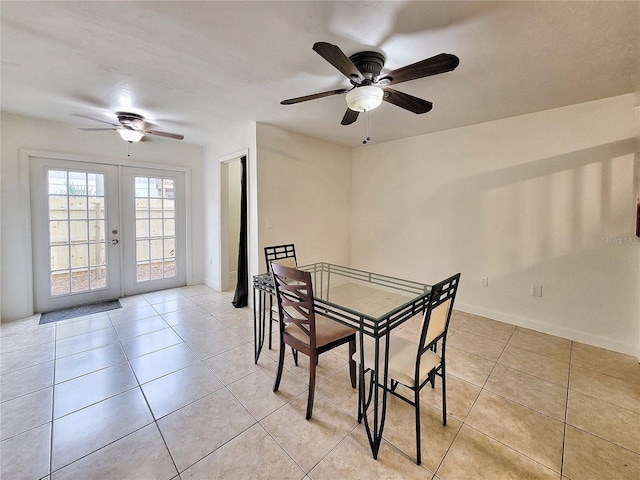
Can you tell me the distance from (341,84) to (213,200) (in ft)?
9.76

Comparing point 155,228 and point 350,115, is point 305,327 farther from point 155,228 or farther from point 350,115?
point 155,228

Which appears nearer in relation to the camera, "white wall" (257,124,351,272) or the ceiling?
the ceiling

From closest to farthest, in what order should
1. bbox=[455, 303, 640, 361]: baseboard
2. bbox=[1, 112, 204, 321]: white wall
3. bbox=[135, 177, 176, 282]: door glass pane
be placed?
bbox=[455, 303, 640, 361]: baseboard
bbox=[1, 112, 204, 321]: white wall
bbox=[135, 177, 176, 282]: door glass pane

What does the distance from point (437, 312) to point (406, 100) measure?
1.60 metres

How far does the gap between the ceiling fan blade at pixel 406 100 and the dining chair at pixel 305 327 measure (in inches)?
58.8

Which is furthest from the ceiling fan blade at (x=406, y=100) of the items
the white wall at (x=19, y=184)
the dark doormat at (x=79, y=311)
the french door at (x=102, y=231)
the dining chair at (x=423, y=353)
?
the dark doormat at (x=79, y=311)

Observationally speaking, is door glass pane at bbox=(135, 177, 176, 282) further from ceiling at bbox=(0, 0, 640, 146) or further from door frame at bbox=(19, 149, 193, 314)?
ceiling at bbox=(0, 0, 640, 146)

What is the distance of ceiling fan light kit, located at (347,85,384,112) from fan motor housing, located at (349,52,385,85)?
0.12m

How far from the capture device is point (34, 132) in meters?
3.29

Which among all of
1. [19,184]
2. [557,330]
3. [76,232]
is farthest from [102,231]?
[557,330]

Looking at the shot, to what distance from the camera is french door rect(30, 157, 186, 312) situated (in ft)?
11.3

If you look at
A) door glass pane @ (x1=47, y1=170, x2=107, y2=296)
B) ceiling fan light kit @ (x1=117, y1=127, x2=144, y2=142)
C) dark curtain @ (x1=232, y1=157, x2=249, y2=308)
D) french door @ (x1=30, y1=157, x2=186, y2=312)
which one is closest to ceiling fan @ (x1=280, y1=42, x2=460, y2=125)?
dark curtain @ (x1=232, y1=157, x2=249, y2=308)

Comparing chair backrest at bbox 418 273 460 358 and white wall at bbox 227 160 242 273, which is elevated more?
white wall at bbox 227 160 242 273

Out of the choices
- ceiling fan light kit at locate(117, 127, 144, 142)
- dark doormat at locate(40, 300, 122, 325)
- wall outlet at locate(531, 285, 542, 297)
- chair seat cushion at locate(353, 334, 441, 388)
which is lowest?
dark doormat at locate(40, 300, 122, 325)
